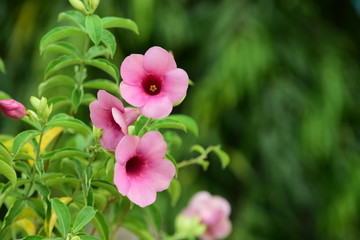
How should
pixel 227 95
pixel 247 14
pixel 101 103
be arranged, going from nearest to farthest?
pixel 101 103 → pixel 227 95 → pixel 247 14

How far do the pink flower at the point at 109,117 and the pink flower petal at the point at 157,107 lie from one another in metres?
0.02

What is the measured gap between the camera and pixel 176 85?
609 millimetres

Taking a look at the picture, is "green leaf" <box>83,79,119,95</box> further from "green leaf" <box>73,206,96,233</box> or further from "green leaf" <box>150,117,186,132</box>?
"green leaf" <box>73,206,96,233</box>

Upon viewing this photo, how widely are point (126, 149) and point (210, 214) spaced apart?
52 centimetres

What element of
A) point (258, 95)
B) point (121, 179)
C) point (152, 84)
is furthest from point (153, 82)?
point (258, 95)

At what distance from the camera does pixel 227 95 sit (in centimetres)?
313

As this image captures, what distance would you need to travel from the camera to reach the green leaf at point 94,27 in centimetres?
64

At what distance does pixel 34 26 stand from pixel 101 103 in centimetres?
284

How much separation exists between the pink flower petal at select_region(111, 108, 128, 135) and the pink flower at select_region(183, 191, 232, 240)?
502mm

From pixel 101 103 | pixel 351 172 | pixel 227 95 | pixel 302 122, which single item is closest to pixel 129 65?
pixel 101 103

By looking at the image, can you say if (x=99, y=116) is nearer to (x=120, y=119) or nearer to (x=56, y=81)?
(x=120, y=119)

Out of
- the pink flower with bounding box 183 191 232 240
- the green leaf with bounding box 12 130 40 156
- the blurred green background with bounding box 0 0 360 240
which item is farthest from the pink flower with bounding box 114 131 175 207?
the blurred green background with bounding box 0 0 360 240

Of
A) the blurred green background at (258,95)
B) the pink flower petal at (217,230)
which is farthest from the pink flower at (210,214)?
the blurred green background at (258,95)

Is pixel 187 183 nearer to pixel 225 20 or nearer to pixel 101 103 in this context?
pixel 225 20
